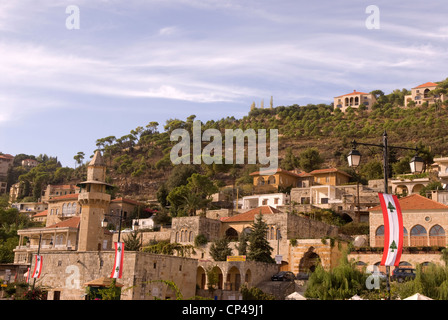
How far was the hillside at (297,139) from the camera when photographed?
95938mm

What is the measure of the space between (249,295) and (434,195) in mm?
26853

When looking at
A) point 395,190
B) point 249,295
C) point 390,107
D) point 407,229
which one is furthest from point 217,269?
point 390,107

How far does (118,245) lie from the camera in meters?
30.1

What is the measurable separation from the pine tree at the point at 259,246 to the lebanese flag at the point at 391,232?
2761 cm

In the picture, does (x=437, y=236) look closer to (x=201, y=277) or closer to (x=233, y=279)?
(x=233, y=279)

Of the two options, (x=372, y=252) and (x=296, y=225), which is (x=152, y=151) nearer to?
(x=296, y=225)

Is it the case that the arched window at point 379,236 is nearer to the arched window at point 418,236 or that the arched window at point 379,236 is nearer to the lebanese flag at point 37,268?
the arched window at point 418,236

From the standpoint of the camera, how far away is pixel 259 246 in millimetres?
43406

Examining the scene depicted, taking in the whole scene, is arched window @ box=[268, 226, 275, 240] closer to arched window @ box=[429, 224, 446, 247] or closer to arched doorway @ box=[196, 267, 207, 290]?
arched doorway @ box=[196, 267, 207, 290]

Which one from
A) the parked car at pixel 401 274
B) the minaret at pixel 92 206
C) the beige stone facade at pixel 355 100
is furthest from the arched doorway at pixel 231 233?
the beige stone facade at pixel 355 100

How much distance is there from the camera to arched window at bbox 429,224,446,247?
4184 cm

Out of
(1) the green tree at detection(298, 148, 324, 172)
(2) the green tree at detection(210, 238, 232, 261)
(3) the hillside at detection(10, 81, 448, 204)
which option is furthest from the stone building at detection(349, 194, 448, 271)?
(1) the green tree at detection(298, 148, 324, 172)

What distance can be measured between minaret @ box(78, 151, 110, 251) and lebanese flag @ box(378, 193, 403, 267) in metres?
29.9

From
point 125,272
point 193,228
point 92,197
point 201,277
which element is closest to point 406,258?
point 201,277
